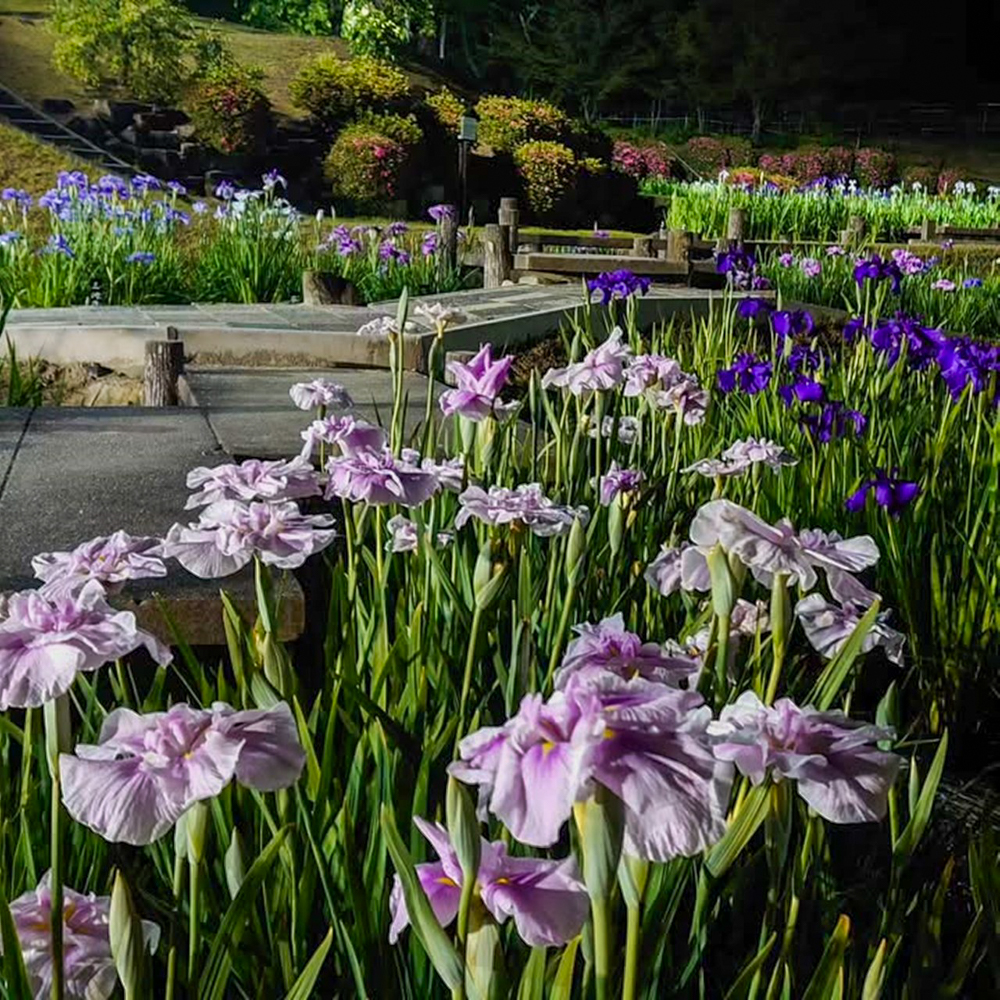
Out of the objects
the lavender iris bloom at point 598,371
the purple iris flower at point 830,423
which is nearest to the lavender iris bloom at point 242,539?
the lavender iris bloom at point 598,371

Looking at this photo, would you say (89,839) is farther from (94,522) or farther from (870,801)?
(94,522)

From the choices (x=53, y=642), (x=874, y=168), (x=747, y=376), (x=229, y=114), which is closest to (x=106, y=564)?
(x=53, y=642)

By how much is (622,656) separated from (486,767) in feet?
0.69

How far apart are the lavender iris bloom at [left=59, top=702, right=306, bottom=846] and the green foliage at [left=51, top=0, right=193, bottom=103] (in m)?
17.5

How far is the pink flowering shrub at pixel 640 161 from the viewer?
2091 cm

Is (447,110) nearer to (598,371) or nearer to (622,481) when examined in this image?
(598,371)

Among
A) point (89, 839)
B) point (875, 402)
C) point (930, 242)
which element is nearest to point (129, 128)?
point (930, 242)

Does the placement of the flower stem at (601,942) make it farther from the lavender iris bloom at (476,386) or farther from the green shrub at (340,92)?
the green shrub at (340,92)

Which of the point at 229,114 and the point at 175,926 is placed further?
the point at 229,114

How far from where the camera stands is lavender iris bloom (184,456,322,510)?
44.9 inches

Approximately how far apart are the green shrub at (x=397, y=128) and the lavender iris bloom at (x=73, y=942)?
53.4 ft

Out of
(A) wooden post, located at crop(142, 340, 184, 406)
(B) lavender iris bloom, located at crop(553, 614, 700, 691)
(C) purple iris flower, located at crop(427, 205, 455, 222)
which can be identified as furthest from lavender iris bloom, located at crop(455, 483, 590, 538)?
(C) purple iris flower, located at crop(427, 205, 455, 222)

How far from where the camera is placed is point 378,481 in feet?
4.11

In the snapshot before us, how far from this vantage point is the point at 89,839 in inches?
45.3
